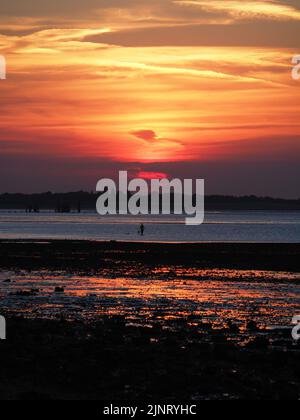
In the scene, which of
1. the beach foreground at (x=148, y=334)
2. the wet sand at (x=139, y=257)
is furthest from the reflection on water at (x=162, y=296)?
the wet sand at (x=139, y=257)

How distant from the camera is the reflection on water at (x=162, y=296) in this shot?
100 ft

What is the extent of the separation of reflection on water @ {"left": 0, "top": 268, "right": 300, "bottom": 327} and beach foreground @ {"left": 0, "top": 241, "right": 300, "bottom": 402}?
0.04 m

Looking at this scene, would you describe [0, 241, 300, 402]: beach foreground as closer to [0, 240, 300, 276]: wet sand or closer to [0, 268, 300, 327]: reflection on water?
[0, 268, 300, 327]: reflection on water

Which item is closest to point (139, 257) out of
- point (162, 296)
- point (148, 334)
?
point (162, 296)

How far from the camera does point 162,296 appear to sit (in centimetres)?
3691

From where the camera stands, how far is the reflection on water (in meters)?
30.6

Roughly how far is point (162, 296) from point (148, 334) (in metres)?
11.5

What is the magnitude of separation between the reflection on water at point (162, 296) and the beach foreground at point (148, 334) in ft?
0.14

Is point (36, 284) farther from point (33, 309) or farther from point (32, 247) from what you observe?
point (32, 247)

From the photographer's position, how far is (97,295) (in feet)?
121

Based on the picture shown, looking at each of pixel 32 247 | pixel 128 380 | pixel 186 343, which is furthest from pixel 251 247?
pixel 128 380

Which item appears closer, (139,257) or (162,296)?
(162,296)

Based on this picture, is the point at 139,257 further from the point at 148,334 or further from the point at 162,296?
the point at 148,334

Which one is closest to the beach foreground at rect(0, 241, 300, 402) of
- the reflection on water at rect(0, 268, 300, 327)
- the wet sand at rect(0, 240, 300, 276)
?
the reflection on water at rect(0, 268, 300, 327)
